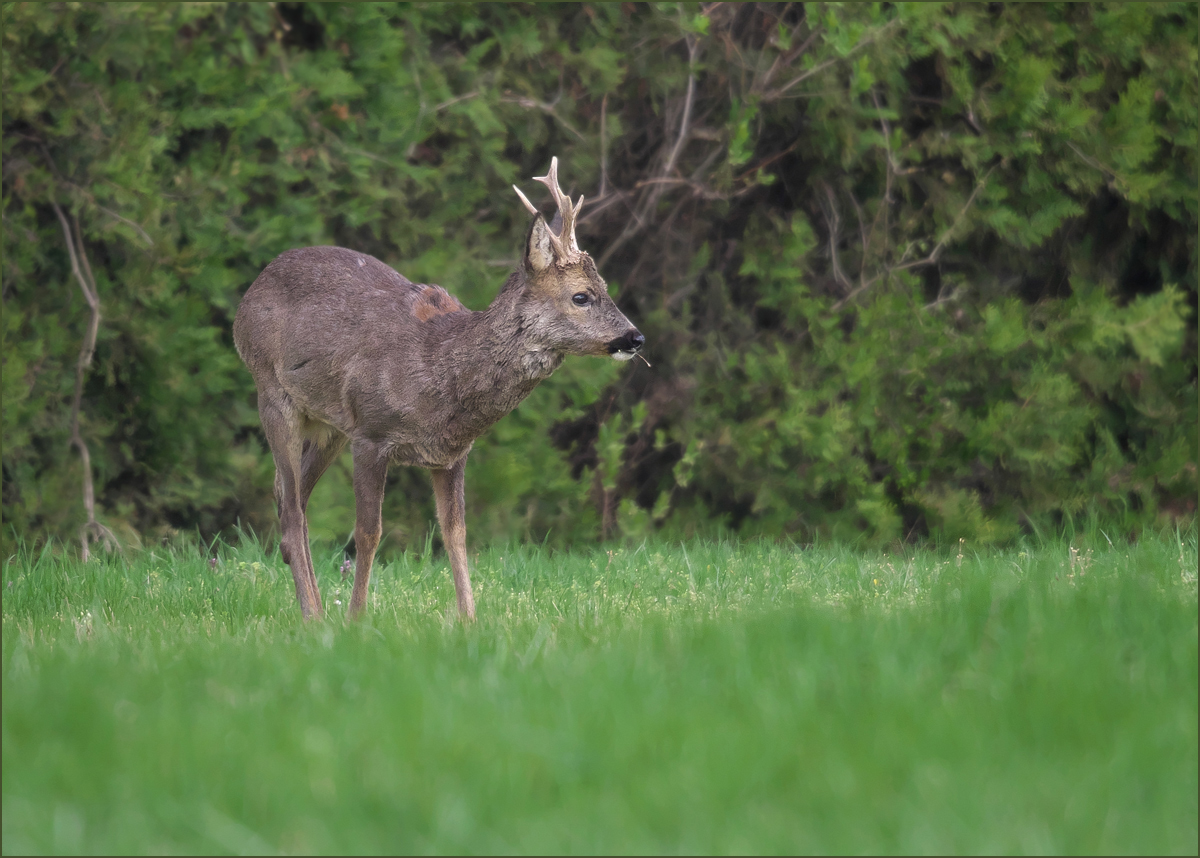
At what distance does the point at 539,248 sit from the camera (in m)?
5.70

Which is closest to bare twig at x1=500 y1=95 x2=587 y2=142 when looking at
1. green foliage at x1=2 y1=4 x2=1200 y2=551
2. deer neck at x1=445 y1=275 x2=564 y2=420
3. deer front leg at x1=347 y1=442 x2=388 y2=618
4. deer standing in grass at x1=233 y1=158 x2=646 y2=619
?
green foliage at x1=2 y1=4 x2=1200 y2=551

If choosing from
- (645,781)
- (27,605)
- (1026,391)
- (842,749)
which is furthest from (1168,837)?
(1026,391)

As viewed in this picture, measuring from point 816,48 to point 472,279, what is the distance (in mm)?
2817

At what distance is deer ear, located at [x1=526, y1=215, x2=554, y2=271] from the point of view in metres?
5.66

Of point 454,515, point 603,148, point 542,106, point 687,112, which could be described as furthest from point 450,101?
point 454,515

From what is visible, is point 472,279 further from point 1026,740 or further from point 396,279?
point 1026,740

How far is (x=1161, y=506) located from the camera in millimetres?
9227

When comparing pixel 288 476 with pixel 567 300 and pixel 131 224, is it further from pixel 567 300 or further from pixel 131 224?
pixel 131 224

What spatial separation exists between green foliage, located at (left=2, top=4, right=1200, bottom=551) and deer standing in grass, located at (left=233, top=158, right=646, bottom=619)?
4.38 ft

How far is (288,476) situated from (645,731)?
3.43 meters

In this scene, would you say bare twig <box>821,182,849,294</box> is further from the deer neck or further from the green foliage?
the deer neck

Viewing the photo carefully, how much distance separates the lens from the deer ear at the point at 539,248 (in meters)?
5.66

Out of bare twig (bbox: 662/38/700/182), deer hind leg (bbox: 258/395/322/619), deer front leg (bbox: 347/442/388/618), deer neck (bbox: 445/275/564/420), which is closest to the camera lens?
deer neck (bbox: 445/275/564/420)

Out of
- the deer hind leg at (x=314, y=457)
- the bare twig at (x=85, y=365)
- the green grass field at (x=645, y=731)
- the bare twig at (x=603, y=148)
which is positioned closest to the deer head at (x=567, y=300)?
the green grass field at (x=645, y=731)
